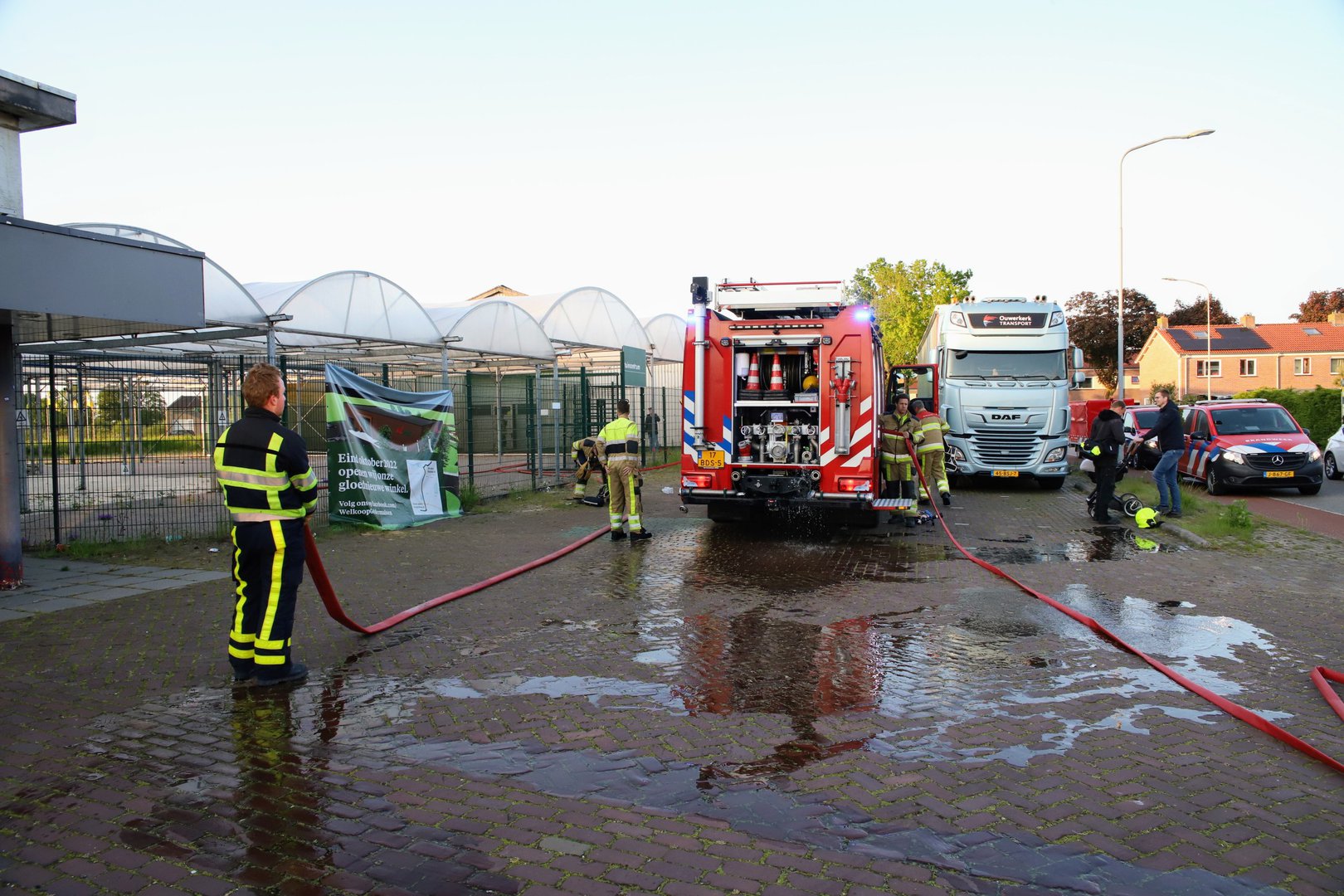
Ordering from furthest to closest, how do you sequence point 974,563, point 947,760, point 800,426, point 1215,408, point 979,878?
point 1215,408 < point 800,426 < point 974,563 < point 947,760 < point 979,878

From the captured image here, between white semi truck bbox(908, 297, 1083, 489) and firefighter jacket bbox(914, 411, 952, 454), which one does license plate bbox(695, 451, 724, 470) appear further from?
white semi truck bbox(908, 297, 1083, 489)

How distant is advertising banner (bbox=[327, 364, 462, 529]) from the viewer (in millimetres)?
12664

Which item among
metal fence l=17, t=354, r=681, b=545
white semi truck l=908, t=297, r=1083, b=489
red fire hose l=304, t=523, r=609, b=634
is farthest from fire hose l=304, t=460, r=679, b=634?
white semi truck l=908, t=297, r=1083, b=489

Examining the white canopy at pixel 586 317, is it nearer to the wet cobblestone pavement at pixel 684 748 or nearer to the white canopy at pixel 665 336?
the white canopy at pixel 665 336

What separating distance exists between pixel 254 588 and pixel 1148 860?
4.94m

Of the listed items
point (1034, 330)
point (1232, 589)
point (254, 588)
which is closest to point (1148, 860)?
point (254, 588)

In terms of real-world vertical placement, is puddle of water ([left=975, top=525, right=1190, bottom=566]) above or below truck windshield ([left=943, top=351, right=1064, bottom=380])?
below

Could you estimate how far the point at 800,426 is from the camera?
11641 mm

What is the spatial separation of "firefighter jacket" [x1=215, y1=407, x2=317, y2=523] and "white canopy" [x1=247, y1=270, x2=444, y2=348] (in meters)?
9.73

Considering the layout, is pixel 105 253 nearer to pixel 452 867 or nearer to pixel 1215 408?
pixel 452 867

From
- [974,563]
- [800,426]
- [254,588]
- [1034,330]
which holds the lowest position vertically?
[974,563]

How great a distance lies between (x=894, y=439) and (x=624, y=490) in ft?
13.4

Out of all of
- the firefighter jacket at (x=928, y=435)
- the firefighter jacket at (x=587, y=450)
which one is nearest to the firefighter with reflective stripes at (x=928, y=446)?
the firefighter jacket at (x=928, y=435)

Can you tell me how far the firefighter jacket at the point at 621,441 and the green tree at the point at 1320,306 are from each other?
7644cm
